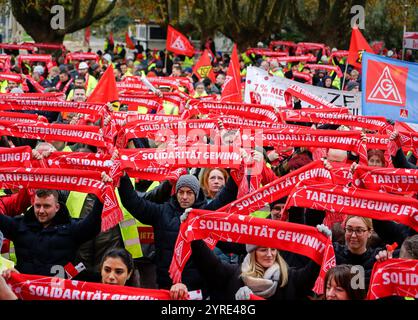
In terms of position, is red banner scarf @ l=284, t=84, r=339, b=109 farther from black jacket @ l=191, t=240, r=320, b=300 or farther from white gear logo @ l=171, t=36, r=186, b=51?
white gear logo @ l=171, t=36, r=186, b=51

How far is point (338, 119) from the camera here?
34.2ft

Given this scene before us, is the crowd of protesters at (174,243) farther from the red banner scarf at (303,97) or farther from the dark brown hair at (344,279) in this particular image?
the red banner scarf at (303,97)

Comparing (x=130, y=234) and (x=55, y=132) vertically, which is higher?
(x=55, y=132)

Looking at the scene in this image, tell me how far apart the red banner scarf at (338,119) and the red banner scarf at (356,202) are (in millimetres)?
3636

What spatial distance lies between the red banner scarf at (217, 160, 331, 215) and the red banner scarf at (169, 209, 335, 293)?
0.60 meters

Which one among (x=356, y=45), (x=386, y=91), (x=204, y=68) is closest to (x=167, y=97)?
(x=386, y=91)

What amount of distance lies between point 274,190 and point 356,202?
0.87m

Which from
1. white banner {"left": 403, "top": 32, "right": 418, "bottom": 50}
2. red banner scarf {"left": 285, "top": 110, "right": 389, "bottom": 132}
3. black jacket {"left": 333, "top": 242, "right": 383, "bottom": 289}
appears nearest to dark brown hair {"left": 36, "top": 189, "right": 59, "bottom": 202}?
black jacket {"left": 333, "top": 242, "right": 383, "bottom": 289}

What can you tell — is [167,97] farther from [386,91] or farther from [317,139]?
[317,139]

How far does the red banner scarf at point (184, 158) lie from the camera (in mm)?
7426

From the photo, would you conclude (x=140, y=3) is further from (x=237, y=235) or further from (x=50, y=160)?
(x=237, y=235)

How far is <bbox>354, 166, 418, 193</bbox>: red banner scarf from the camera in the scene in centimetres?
694
